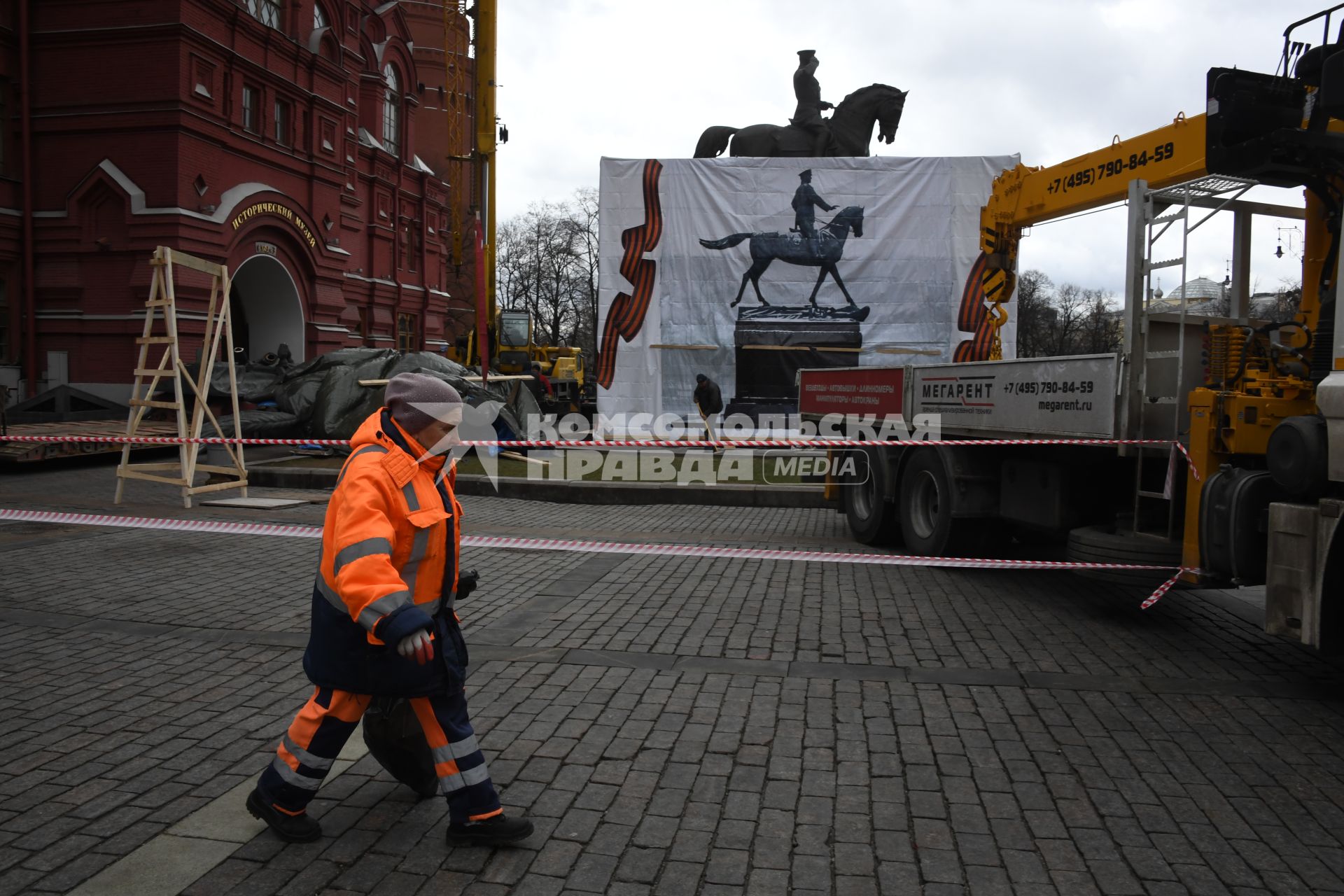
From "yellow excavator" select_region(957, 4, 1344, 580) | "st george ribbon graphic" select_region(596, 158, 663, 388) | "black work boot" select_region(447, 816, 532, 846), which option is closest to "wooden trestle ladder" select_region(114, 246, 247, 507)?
"black work boot" select_region(447, 816, 532, 846)

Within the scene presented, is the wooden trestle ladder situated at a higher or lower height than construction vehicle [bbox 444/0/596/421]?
lower

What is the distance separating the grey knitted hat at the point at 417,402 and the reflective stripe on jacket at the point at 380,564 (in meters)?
0.05

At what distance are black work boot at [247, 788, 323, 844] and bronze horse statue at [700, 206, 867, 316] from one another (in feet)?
65.4

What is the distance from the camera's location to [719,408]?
2125 cm

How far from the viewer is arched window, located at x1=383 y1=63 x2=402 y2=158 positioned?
33.3m

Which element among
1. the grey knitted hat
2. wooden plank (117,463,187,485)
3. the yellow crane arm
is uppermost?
the yellow crane arm

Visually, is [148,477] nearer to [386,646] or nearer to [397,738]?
[397,738]

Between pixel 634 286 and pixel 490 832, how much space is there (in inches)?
773

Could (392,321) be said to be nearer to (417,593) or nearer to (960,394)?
(960,394)

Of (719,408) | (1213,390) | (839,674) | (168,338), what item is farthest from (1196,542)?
(719,408)

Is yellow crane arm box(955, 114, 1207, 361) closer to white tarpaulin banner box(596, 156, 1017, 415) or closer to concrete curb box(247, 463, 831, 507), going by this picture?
concrete curb box(247, 463, 831, 507)

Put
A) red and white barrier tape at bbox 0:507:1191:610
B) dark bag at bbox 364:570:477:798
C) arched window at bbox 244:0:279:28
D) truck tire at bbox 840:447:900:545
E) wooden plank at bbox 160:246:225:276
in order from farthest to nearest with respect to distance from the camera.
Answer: arched window at bbox 244:0:279:28 → wooden plank at bbox 160:246:225:276 → truck tire at bbox 840:447:900:545 → red and white barrier tape at bbox 0:507:1191:610 → dark bag at bbox 364:570:477:798

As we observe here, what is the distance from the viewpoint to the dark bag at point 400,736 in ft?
12.0

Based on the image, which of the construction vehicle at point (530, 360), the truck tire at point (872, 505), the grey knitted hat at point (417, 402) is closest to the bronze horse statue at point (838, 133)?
the construction vehicle at point (530, 360)
